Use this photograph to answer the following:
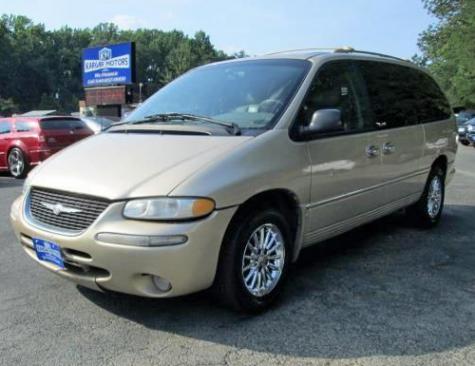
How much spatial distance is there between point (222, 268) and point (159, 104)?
1890 mm

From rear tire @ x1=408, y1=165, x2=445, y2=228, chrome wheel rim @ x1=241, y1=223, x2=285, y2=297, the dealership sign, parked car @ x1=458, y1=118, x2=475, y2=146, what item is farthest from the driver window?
the dealership sign

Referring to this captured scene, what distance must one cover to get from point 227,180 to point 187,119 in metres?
1.02

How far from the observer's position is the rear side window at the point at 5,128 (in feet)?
42.4

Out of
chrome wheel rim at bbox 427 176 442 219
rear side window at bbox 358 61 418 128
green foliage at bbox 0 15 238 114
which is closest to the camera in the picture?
rear side window at bbox 358 61 418 128

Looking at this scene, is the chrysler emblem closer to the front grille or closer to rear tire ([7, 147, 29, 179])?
the front grille

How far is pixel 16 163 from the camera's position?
12484mm

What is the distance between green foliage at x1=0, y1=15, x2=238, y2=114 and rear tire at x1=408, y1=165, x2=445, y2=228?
258 feet

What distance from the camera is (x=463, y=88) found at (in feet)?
142

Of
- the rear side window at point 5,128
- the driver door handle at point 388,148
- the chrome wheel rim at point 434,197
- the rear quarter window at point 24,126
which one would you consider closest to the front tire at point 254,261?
the driver door handle at point 388,148

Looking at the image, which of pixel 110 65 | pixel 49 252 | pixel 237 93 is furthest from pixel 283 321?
pixel 110 65

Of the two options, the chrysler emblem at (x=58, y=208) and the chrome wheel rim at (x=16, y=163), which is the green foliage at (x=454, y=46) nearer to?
the chrome wheel rim at (x=16, y=163)

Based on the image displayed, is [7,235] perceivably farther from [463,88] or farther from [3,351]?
[463,88]

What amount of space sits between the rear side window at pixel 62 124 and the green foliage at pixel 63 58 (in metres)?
69.7

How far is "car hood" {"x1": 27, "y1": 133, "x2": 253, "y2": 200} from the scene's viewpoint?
3354 millimetres
